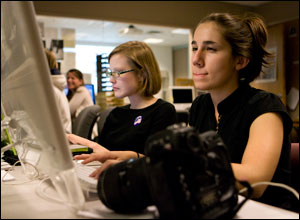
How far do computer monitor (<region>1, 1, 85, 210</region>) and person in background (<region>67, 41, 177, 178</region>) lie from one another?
91cm

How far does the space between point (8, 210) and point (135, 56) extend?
1.13 m

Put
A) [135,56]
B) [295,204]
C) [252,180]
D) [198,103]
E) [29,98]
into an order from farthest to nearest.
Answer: [135,56]
[198,103]
[295,204]
[252,180]
[29,98]

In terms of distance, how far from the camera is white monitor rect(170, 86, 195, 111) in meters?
4.97

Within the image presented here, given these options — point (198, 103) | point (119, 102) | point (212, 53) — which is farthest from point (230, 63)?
point (119, 102)

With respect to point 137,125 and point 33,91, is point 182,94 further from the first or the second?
point 33,91

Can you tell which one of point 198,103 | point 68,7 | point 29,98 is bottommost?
point 198,103

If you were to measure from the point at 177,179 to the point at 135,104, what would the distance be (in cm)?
118

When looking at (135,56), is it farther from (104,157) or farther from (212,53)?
(104,157)

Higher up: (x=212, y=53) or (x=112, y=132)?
(x=212, y=53)

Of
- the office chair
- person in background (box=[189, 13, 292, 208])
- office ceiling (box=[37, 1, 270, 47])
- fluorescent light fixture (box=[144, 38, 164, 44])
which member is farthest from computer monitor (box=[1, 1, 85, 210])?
fluorescent light fixture (box=[144, 38, 164, 44])

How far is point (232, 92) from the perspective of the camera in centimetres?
113

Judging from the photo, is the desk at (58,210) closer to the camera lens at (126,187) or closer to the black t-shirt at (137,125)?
the camera lens at (126,187)

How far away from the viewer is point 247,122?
1045 mm

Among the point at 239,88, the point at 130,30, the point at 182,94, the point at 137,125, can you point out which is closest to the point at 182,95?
the point at 182,94
